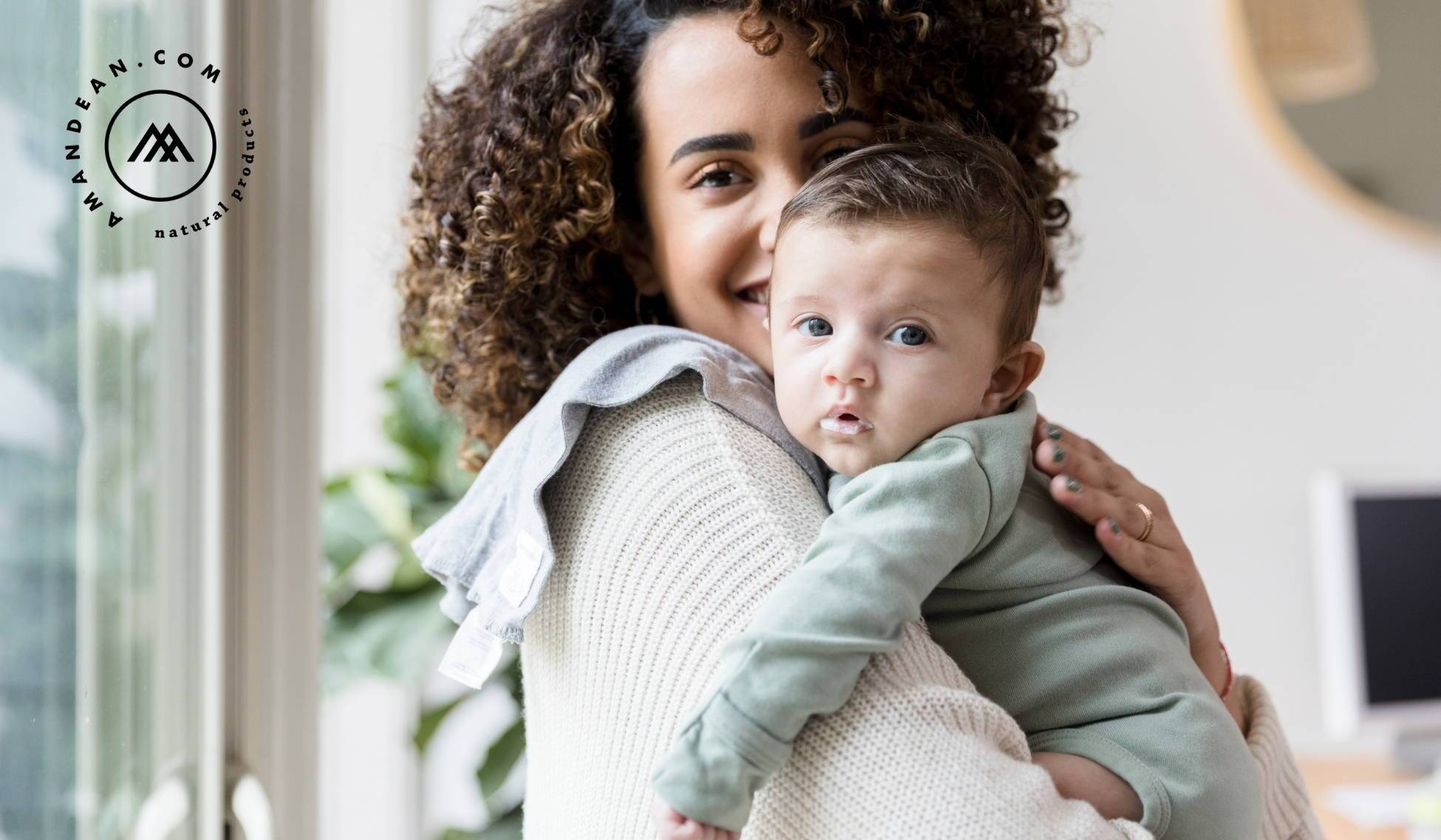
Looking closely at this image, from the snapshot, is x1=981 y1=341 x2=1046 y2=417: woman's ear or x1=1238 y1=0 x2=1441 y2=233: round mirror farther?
x1=1238 y1=0 x2=1441 y2=233: round mirror

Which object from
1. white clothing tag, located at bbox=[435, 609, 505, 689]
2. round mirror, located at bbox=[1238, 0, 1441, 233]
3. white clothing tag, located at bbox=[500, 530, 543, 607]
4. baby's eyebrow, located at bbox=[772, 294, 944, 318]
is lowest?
white clothing tag, located at bbox=[435, 609, 505, 689]

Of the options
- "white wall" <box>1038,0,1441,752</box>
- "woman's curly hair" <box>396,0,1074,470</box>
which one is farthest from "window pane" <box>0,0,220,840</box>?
"white wall" <box>1038,0,1441,752</box>

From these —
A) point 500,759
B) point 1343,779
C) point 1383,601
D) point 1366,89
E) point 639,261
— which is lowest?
point 1343,779

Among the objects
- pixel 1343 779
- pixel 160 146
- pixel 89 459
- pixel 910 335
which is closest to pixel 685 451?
pixel 910 335

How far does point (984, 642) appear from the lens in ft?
2.73

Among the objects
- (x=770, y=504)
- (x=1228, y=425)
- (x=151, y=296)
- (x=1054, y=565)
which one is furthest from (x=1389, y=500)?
(x=151, y=296)

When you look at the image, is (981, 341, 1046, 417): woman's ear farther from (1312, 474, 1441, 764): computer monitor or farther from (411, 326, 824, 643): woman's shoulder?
(1312, 474, 1441, 764): computer monitor

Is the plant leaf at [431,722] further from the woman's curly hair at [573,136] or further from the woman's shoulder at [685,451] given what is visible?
the woman's shoulder at [685,451]

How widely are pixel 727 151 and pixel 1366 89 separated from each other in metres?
2.18

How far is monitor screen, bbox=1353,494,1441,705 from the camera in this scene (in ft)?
7.72

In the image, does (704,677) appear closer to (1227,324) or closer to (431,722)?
(431,722)

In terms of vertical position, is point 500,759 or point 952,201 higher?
point 952,201

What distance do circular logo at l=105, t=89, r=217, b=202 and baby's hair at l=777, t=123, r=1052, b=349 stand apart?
1.96 ft

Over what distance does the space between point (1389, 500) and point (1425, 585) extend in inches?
7.0
